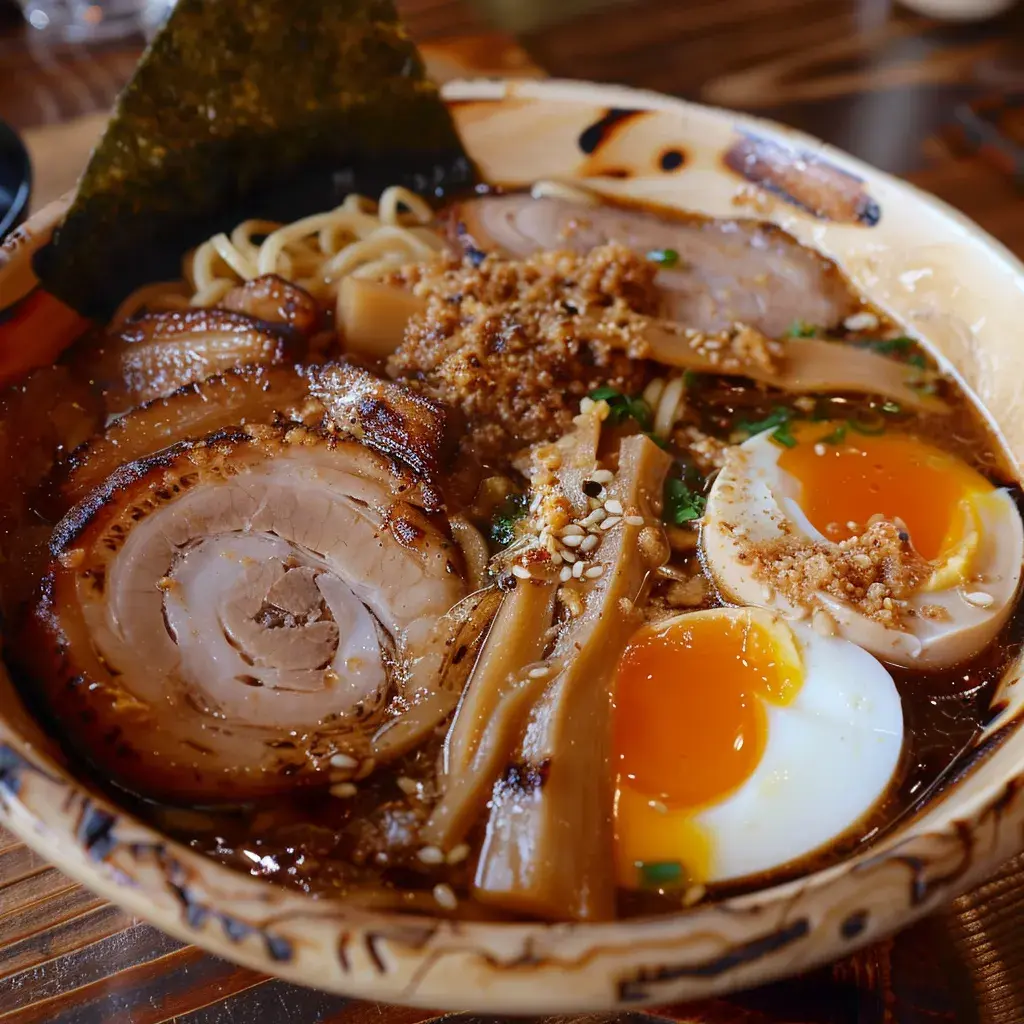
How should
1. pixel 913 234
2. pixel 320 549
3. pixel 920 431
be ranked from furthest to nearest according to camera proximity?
1. pixel 913 234
2. pixel 920 431
3. pixel 320 549

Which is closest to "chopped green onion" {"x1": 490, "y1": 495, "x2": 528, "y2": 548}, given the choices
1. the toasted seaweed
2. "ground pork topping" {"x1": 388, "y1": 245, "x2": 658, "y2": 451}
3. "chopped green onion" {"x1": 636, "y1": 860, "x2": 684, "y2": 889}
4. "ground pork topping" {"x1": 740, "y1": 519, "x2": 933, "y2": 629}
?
"ground pork topping" {"x1": 388, "y1": 245, "x2": 658, "y2": 451}

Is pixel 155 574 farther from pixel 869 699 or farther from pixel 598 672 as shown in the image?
pixel 869 699

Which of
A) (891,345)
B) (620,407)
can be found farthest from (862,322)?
(620,407)

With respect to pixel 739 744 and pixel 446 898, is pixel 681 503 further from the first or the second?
pixel 446 898

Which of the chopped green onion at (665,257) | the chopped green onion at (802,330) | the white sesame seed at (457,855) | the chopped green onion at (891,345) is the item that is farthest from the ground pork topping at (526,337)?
the white sesame seed at (457,855)

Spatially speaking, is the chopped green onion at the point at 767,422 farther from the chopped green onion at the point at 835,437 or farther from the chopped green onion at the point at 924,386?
the chopped green onion at the point at 924,386

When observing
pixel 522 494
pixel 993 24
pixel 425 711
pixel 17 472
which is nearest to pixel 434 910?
pixel 425 711

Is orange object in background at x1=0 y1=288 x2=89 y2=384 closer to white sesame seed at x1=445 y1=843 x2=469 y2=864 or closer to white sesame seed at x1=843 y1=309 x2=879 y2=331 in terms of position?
white sesame seed at x1=445 y1=843 x2=469 y2=864
